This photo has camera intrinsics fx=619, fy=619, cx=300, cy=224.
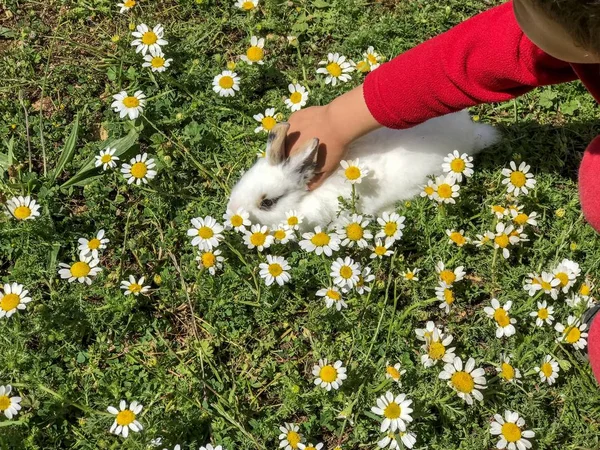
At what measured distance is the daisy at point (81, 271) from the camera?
271 centimetres

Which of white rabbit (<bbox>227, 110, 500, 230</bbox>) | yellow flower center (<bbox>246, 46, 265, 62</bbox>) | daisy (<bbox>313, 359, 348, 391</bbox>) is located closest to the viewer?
daisy (<bbox>313, 359, 348, 391</bbox>)

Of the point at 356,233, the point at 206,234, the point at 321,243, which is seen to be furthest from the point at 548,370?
the point at 206,234

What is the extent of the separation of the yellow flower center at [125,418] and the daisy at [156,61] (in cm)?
177

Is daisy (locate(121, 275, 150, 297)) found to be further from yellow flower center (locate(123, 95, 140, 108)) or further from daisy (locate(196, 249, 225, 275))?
yellow flower center (locate(123, 95, 140, 108))

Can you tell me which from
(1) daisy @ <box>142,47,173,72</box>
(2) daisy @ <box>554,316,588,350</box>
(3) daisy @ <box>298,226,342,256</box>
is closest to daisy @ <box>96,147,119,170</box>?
(1) daisy @ <box>142,47,173,72</box>

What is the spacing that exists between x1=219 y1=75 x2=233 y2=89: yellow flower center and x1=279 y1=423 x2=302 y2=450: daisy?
1749 millimetres

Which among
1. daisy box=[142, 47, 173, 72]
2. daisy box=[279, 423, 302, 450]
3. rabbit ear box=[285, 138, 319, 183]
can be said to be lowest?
daisy box=[279, 423, 302, 450]

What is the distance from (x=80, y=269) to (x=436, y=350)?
1554 millimetres

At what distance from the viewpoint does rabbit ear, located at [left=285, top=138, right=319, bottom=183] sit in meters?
2.78

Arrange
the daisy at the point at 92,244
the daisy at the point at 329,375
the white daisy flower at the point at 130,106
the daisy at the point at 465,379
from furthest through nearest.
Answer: the white daisy flower at the point at 130,106 → the daisy at the point at 92,244 → the daisy at the point at 329,375 → the daisy at the point at 465,379

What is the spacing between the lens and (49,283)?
2.88 meters

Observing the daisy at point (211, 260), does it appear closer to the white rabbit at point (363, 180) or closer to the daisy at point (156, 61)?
the white rabbit at point (363, 180)

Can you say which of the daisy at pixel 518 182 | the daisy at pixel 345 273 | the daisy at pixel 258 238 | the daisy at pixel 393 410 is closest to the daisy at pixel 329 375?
the daisy at pixel 393 410

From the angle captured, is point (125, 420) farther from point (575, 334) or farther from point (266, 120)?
point (575, 334)
